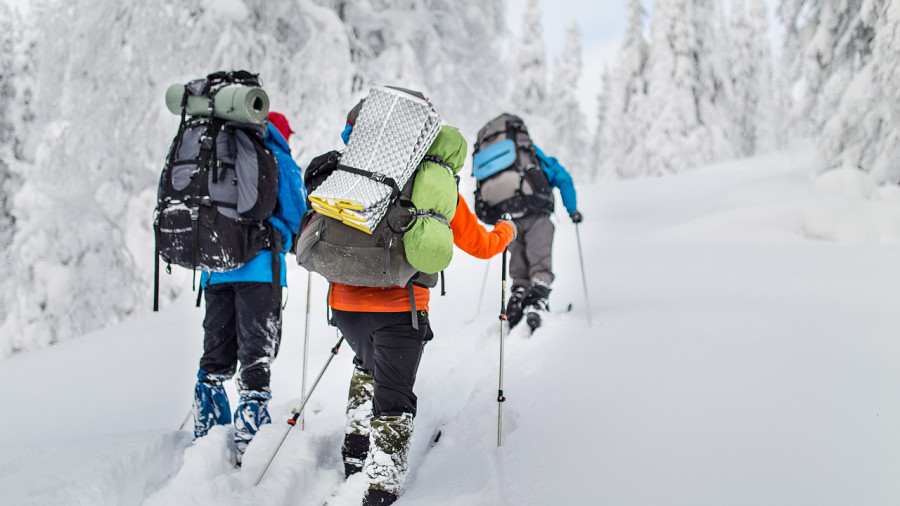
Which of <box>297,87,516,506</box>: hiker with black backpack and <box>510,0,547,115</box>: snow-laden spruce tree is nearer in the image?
<box>297,87,516,506</box>: hiker with black backpack

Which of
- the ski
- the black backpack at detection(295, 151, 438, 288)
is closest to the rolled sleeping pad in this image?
the black backpack at detection(295, 151, 438, 288)

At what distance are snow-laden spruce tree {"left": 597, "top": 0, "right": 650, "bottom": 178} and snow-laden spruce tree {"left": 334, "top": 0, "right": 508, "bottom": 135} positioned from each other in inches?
697

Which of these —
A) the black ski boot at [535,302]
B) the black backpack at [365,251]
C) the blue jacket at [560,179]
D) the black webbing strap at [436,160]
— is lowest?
the black ski boot at [535,302]

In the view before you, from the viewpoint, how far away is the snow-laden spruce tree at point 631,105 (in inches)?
1046

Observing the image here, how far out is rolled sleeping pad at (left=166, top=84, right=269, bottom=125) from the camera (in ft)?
8.38

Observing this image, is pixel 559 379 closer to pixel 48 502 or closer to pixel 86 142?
pixel 48 502

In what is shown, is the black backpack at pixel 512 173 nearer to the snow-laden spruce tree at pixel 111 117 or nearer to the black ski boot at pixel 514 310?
the black ski boot at pixel 514 310

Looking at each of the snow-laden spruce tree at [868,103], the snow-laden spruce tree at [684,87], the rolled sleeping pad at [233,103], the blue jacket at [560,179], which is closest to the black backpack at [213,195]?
the rolled sleeping pad at [233,103]

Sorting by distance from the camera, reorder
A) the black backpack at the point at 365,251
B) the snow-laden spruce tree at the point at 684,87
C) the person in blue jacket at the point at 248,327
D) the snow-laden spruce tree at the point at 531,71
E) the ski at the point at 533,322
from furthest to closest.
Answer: the snow-laden spruce tree at the point at 531,71
the snow-laden spruce tree at the point at 684,87
the ski at the point at 533,322
the person in blue jacket at the point at 248,327
the black backpack at the point at 365,251

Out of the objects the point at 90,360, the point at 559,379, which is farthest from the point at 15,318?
the point at 559,379

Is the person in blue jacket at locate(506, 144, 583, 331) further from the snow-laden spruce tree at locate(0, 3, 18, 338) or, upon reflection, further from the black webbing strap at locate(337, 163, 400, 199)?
the snow-laden spruce tree at locate(0, 3, 18, 338)

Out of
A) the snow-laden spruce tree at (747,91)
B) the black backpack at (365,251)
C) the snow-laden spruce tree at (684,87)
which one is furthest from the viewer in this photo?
the snow-laden spruce tree at (747,91)

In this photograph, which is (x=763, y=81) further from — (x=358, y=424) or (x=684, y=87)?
(x=358, y=424)

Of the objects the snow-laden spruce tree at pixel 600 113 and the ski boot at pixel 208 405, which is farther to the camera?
the snow-laden spruce tree at pixel 600 113
